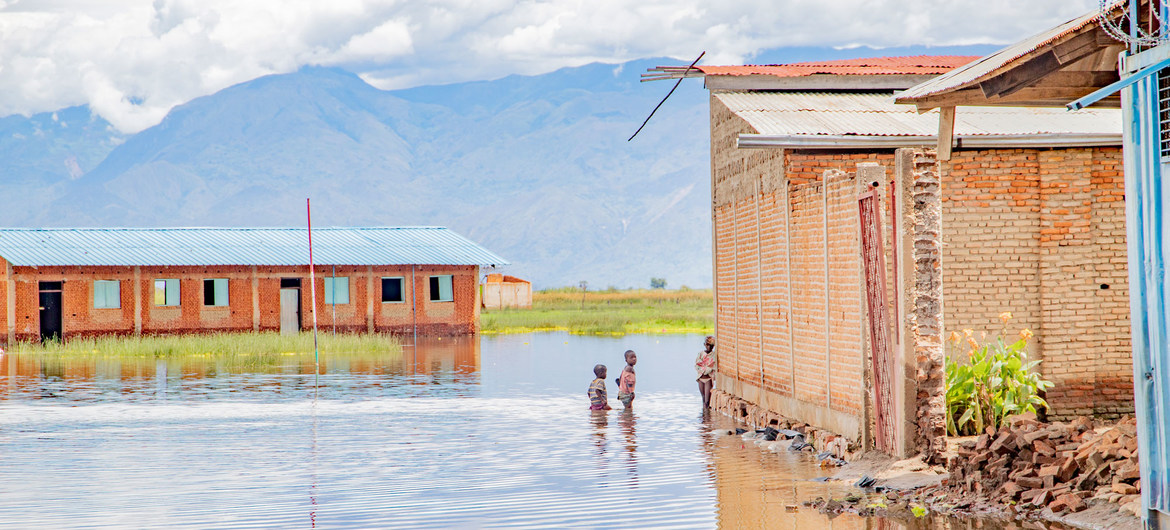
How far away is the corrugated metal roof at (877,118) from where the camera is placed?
15.1m

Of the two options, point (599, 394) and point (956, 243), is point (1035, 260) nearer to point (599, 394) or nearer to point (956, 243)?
point (956, 243)

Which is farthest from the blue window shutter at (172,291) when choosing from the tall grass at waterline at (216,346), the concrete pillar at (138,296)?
the tall grass at waterline at (216,346)

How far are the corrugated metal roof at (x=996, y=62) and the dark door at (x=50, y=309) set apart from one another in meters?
36.7

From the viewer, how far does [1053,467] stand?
9.96 metres

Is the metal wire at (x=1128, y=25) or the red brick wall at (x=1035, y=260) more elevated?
the metal wire at (x=1128, y=25)

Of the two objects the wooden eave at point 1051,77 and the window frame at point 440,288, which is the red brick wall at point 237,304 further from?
the wooden eave at point 1051,77

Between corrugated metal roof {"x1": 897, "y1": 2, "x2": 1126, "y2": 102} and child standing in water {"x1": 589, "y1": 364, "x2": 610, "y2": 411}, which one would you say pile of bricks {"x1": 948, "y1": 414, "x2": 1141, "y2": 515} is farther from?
child standing in water {"x1": 589, "y1": 364, "x2": 610, "y2": 411}

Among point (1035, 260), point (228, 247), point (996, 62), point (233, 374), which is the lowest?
point (233, 374)

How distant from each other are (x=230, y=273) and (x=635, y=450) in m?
31.4

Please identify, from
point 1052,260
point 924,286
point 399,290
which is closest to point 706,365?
point 1052,260

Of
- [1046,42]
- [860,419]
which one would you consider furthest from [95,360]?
[1046,42]

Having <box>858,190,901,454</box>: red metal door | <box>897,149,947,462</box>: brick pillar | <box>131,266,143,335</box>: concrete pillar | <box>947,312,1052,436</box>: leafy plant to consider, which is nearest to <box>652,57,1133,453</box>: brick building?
<box>858,190,901,454</box>: red metal door

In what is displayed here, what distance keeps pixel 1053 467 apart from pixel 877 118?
24.0 feet

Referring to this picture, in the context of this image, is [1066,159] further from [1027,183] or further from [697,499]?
[697,499]
